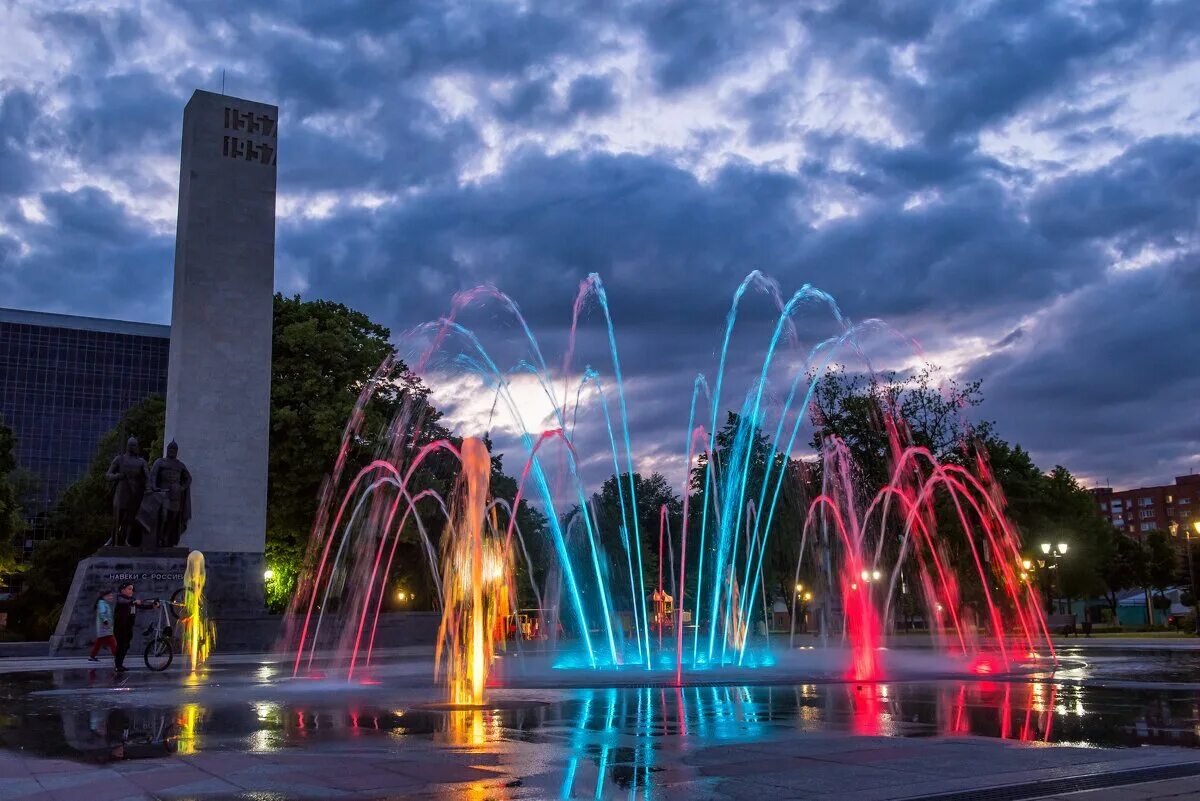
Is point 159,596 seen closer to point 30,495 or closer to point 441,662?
point 441,662

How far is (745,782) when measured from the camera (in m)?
8.12

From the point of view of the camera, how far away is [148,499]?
111 ft

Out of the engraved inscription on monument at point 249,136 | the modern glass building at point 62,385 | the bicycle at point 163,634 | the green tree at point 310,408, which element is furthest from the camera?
the modern glass building at point 62,385

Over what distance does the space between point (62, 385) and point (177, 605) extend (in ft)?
209

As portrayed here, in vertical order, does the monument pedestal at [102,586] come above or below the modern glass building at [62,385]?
below

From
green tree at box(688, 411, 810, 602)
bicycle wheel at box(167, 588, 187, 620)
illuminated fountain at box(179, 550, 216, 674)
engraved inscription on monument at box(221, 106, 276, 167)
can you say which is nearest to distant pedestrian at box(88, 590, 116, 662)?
bicycle wheel at box(167, 588, 187, 620)

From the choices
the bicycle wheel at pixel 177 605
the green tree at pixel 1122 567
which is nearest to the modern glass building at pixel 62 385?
the bicycle wheel at pixel 177 605

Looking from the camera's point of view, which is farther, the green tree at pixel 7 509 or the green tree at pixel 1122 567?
the green tree at pixel 1122 567

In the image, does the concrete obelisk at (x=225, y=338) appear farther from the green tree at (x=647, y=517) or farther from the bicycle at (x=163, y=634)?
the green tree at (x=647, y=517)

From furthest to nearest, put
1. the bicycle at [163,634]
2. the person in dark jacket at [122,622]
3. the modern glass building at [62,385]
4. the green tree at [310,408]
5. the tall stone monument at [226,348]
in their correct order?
the modern glass building at [62,385] → the green tree at [310,408] → the tall stone monument at [226,348] → the bicycle at [163,634] → the person in dark jacket at [122,622]

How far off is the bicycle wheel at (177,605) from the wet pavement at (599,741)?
13784 mm

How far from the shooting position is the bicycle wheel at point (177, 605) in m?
31.4

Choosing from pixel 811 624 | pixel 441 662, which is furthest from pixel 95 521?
pixel 811 624

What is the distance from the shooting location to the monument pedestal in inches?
1265
